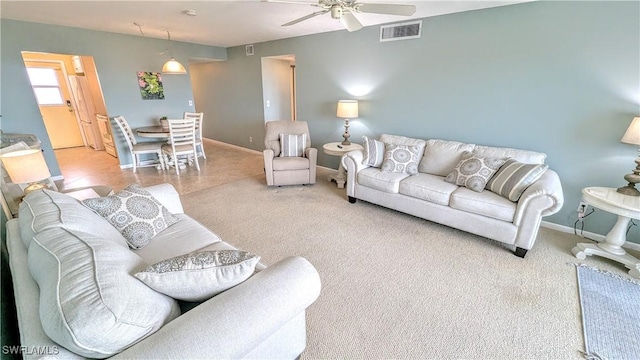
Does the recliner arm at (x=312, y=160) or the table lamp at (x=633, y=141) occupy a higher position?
the table lamp at (x=633, y=141)

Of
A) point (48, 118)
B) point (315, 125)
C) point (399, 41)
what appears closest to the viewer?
point (399, 41)

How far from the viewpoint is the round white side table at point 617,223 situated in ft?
6.63

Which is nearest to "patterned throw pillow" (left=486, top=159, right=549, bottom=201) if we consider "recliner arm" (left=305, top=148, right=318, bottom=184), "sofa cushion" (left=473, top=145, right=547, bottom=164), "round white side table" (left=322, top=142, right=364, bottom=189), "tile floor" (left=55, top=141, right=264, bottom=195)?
"sofa cushion" (left=473, top=145, right=547, bottom=164)

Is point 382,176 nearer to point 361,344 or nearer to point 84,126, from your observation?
point 361,344

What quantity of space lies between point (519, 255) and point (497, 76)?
193 cm

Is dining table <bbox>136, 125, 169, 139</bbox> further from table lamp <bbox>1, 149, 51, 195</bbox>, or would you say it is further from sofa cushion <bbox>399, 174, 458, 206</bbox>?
sofa cushion <bbox>399, 174, 458, 206</bbox>

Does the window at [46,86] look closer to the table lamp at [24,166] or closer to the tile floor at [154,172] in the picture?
the tile floor at [154,172]

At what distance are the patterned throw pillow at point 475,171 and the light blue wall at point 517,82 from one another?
0.55 meters

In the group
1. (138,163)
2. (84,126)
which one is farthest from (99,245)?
(84,126)

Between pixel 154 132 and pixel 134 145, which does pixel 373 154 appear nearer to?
pixel 154 132

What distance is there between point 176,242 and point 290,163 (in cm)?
230

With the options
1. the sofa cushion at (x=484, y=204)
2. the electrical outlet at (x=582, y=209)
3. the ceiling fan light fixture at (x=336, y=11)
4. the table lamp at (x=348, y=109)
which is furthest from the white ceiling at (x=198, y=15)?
the electrical outlet at (x=582, y=209)

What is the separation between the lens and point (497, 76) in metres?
2.94

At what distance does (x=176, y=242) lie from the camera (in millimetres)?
1705
